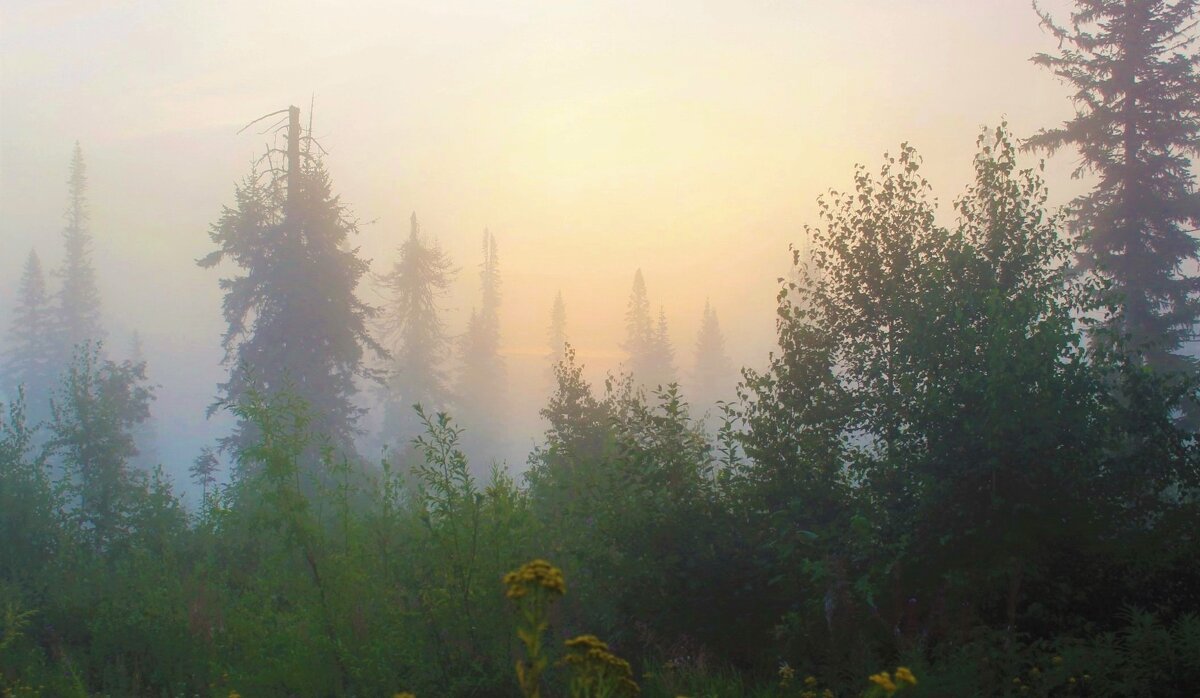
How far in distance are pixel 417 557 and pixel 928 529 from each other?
4.96m

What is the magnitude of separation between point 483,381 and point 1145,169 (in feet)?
174

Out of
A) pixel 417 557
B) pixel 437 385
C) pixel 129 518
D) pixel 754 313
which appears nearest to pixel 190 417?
pixel 437 385

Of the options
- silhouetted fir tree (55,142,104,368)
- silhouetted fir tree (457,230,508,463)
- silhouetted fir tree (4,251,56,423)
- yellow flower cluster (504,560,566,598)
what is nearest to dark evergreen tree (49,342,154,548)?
yellow flower cluster (504,560,566,598)

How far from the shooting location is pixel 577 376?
57.0 feet

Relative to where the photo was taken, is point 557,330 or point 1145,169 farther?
point 557,330

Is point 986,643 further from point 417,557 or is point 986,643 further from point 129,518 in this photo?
point 129,518

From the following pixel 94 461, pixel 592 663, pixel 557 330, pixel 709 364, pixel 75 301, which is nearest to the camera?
pixel 592 663

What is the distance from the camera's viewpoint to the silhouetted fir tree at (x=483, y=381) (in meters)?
68.5

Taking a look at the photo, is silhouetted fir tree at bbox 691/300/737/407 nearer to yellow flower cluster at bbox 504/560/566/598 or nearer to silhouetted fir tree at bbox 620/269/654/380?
silhouetted fir tree at bbox 620/269/654/380

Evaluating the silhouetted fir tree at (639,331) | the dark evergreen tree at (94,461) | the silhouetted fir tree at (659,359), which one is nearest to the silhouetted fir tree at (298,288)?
the dark evergreen tree at (94,461)

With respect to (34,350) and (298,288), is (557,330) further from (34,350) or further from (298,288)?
(298,288)

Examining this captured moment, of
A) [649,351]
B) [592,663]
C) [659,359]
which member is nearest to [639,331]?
[649,351]

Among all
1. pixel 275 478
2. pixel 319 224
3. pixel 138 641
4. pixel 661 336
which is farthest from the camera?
pixel 661 336

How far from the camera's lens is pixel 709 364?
83.4 metres
